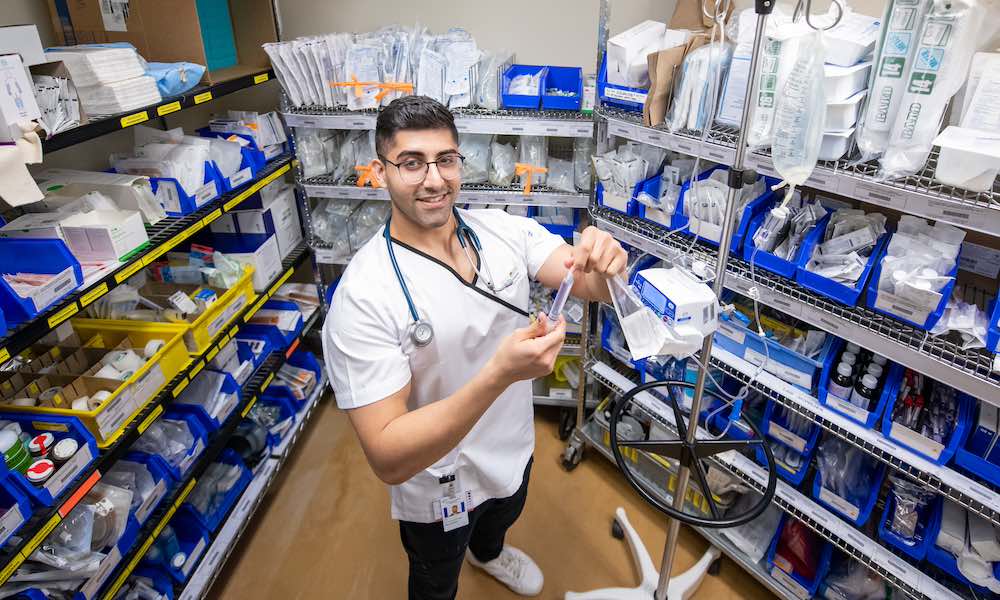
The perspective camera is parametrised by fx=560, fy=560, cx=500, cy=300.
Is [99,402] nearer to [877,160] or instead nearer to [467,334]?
[467,334]

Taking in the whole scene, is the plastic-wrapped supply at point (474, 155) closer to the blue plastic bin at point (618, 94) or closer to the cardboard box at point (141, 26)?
the blue plastic bin at point (618, 94)

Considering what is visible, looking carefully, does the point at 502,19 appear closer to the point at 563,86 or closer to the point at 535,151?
the point at 563,86

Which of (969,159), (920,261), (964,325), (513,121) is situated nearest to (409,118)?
(513,121)

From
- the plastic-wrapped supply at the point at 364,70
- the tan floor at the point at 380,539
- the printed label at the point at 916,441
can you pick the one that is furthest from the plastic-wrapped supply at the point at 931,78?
the plastic-wrapped supply at the point at 364,70

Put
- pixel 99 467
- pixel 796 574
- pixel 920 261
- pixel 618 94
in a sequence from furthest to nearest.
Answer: pixel 796 574
pixel 618 94
pixel 99 467
pixel 920 261

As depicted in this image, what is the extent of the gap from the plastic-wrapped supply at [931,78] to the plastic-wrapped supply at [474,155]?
64.1 inches

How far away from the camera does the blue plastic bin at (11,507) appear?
135 cm

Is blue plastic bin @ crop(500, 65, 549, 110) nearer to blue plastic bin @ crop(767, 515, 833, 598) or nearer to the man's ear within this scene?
the man's ear

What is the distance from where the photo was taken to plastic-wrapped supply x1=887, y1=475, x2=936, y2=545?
170cm

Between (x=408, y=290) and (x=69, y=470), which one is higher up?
(x=408, y=290)

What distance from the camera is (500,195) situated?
2.53 metres

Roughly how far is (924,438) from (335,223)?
2.60 m

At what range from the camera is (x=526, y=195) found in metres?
2.50

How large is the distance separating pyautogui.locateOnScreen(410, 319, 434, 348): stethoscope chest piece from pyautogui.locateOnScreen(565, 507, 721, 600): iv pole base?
1.40m
